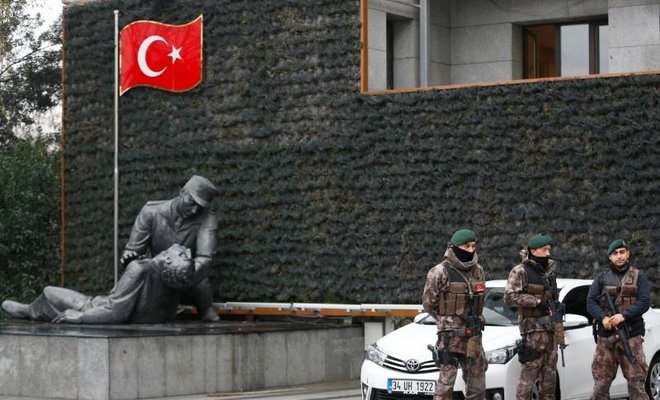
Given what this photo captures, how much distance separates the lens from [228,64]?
23.9 m

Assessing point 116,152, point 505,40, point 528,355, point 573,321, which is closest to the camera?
point 528,355

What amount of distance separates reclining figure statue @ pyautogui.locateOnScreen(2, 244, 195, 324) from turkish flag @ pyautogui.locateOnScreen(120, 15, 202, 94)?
414cm

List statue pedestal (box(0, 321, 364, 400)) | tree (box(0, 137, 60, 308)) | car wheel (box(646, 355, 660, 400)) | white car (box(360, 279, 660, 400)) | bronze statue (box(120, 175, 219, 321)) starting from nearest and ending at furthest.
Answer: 1. white car (box(360, 279, 660, 400))
2. car wheel (box(646, 355, 660, 400))
3. statue pedestal (box(0, 321, 364, 400))
4. bronze statue (box(120, 175, 219, 321))
5. tree (box(0, 137, 60, 308))

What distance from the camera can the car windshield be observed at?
15922 mm

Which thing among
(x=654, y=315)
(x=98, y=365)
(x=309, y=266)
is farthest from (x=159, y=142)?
(x=654, y=315)

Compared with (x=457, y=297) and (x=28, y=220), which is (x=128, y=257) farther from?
(x=457, y=297)

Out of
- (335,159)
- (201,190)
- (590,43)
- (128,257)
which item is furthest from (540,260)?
(590,43)

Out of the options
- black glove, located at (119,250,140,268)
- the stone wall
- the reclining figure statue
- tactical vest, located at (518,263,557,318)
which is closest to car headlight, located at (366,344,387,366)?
tactical vest, located at (518,263,557,318)

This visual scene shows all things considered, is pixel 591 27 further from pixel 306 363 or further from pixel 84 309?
pixel 84 309

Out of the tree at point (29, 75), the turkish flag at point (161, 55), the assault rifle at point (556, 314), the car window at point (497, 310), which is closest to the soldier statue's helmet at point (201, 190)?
the turkish flag at point (161, 55)

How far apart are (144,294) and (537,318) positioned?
24.9 ft

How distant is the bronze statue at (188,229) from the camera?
869 inches

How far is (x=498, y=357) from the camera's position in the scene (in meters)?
15.0

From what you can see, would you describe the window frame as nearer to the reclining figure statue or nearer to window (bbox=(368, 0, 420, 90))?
window (bbox=(368, 0, 420, 90))
